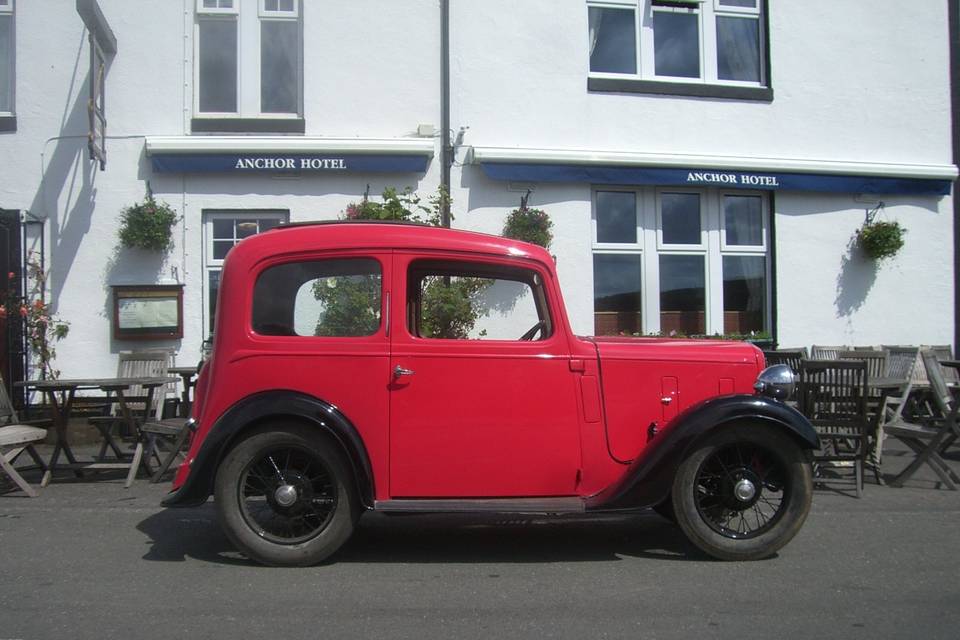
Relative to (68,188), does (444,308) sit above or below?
below

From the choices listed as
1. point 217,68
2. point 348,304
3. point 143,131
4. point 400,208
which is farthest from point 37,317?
point 348,304

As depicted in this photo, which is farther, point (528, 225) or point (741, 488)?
point (528, 225)

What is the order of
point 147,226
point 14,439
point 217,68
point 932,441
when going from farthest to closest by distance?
point 217,68, point 147,226, point 932,441, point 14,439

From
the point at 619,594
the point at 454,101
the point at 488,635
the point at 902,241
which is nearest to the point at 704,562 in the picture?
the point at 619,594

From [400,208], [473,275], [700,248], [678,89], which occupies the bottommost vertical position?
[473,275]

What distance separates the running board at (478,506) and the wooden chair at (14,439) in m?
3.75

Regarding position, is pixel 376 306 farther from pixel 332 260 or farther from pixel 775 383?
pixel 775 383

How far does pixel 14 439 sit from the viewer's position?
6.32m

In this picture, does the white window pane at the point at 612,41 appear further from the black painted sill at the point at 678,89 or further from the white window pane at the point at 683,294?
the white window pane at the point at 683,294

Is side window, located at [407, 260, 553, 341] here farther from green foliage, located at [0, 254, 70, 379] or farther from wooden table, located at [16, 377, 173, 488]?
green foliage, located at [0, 254, 70, 379]

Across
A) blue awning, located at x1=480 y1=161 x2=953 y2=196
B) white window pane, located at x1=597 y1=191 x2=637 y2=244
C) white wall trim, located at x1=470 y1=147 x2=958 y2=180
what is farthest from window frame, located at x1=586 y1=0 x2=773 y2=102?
white window pane, located at x1=597 y1=191 x2=637 y2=244

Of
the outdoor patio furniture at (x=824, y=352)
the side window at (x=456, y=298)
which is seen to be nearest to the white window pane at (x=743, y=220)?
the outdoor patio furniture at (x=824, y=352)

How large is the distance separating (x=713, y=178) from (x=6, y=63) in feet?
30.3

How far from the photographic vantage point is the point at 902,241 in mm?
10734
